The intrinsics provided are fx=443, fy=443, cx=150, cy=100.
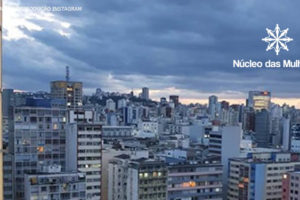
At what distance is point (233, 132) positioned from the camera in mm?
11406

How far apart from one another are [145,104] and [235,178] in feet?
70.7

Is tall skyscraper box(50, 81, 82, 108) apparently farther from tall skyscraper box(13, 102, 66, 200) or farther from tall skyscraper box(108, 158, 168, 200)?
tall skyscraper box(108, 158, 168, 200)

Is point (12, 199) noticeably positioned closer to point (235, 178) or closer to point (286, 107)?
point (235, 178)

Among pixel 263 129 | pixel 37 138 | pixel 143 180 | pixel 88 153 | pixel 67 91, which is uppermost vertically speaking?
pixel 67 91

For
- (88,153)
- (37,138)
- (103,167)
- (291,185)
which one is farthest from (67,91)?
(291,185)

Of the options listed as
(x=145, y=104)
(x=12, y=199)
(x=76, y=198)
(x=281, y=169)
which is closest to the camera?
(x=76, y=198)

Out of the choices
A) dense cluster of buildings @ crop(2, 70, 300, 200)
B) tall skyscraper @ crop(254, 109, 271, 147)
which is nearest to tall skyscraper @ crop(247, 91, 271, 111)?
tall skyscraper @ crop(254, 109, 271, 147)

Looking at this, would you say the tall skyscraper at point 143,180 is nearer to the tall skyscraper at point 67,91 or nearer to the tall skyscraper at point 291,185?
the tall skyscraper at point 291,185

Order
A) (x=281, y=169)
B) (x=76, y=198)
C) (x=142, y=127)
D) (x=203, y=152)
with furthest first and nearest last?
1. (x=142, y=127)
2. (x=203, y=152)
3. (x=281, y=169)
4. (x=76, y=198)

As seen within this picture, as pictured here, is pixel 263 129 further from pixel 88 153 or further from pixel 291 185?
pixel 88 153

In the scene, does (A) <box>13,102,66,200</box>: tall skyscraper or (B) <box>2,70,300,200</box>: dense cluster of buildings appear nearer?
(B) <box>2,70,300,200</box>: dense cluster of buildings

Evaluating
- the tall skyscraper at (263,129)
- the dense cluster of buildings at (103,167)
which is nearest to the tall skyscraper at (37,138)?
the dense cluster of buildings at (103,167)

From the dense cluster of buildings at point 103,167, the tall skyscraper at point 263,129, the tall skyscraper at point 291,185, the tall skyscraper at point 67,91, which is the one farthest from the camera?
the tall skyscraper at point 263,129

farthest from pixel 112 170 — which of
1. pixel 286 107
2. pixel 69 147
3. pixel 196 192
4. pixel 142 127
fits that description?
pixel 286 107
